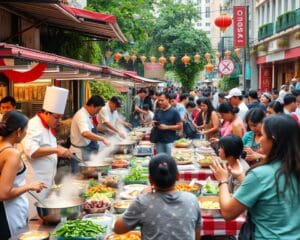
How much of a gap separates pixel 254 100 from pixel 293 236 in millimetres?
8593

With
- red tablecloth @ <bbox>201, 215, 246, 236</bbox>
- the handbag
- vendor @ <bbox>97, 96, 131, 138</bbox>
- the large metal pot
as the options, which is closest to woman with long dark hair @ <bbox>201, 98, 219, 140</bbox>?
vendor @ <bbox>97, 96, 131, 138</bbox>

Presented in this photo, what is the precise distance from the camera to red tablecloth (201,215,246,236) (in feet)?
14.5

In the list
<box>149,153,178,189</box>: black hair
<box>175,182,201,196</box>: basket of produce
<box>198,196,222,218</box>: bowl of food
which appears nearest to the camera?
<box>149,153,178,189</box>: black hair

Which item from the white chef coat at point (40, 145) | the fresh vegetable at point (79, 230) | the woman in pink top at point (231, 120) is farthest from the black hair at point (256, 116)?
the fresh vegetable at point (79, 230)

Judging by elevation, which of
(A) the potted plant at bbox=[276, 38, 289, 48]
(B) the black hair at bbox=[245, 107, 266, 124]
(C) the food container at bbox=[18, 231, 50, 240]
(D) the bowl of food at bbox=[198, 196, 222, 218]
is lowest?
(C) the food container at bbox=[18, 231, 50, 240]

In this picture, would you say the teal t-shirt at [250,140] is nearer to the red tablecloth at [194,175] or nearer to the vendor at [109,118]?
the red tablecloth at [194,175]

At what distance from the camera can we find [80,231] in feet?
12.7

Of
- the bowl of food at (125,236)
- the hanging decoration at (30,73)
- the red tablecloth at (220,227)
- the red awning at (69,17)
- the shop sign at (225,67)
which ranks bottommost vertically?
the red tablecloth at (220,227)

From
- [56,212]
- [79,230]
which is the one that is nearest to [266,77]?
[56,212]

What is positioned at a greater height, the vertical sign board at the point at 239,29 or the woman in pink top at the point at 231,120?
the vertical sign board at the point at 239,29

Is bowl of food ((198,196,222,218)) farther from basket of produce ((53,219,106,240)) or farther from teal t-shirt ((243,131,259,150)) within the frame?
teal t-shirt ((243,131,259,150))

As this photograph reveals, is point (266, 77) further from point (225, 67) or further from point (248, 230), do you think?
point (248, 230)

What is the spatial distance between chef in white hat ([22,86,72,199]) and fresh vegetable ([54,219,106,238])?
1.46 metres

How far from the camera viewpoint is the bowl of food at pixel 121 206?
15.7ft
